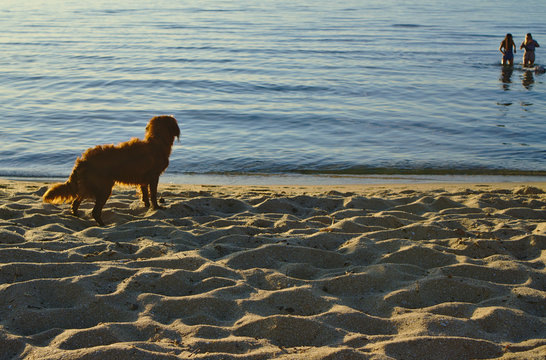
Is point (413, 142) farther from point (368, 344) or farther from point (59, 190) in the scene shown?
point (368, 344)

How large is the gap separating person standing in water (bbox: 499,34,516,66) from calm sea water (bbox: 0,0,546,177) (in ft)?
2.00

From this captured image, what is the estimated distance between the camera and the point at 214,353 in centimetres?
326

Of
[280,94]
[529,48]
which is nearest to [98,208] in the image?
[280,94]

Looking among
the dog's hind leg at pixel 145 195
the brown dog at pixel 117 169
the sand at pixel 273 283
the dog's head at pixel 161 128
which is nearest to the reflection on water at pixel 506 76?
the sand at pixel 273 283

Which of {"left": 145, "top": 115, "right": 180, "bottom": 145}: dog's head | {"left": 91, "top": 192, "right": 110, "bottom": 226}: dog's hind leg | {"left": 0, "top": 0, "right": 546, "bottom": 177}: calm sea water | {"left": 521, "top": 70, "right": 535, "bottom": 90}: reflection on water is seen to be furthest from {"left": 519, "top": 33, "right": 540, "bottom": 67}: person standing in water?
{"left": 91, "top": 192, "right": 110, "bottom": 226}: dog's hind leg

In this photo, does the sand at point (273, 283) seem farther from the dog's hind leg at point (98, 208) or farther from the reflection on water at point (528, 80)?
the reflection on water at point (528, 80)

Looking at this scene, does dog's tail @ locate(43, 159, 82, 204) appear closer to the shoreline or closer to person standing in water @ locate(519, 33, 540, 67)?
the shoreline

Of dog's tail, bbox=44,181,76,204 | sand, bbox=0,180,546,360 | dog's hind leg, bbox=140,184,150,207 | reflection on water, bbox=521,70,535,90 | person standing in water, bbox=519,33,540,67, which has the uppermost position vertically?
person standing in water, bbox=519,33,540,67

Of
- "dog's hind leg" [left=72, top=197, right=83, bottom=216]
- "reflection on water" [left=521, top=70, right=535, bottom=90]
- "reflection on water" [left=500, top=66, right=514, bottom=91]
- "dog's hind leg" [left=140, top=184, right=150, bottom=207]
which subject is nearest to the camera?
"dog's hind leg" [left=72, top=197, right=83, bottom=216]

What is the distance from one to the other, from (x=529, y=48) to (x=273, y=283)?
69.5 ft

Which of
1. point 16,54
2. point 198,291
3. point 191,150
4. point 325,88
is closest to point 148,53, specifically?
point 16,54

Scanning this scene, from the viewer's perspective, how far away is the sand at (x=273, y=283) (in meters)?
3.36

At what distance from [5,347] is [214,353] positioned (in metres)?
1.24

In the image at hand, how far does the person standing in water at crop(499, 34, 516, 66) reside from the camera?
2219cm
